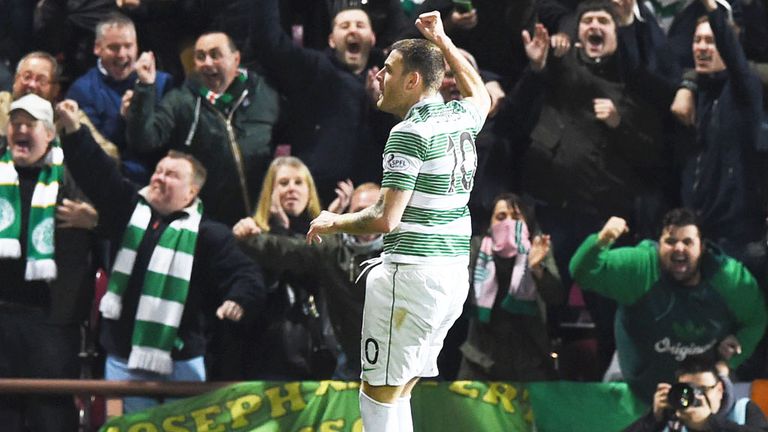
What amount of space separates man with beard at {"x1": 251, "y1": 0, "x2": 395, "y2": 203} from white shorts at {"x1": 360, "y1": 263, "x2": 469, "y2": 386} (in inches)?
115

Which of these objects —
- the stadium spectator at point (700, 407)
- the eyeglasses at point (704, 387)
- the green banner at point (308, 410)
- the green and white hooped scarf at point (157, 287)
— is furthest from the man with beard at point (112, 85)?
the eyeglasses at point (704, 387)

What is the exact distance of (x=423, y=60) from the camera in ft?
20.4

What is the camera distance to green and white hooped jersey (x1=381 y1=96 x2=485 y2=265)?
6.09m

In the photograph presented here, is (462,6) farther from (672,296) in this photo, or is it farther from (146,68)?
(672,296)

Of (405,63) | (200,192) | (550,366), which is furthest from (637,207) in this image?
(405,63)

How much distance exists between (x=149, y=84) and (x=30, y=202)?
96 centimetres

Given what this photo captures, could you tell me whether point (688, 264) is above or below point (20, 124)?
below

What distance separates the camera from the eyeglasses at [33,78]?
29.3ft

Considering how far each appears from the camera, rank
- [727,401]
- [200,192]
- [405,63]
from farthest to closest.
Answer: [200,192]
[727,401]
[405,63]

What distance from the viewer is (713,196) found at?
8.93 meters

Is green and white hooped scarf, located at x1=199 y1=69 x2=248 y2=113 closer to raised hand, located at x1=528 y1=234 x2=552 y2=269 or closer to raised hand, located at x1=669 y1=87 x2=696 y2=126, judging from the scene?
raised hand, located at x1=528 y1=234 x2=552 y2=269

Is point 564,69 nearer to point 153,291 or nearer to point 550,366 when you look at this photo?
point 550,366

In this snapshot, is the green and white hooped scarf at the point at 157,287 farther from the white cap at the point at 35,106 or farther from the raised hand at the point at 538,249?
the raised hand at the point at 538,249

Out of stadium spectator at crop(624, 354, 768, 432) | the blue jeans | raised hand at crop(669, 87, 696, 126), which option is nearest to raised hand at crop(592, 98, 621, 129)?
raised hand at crop(669, 87, 696, 126)
